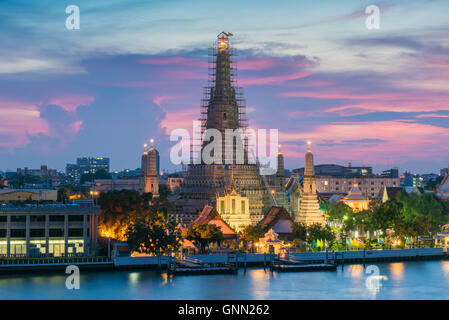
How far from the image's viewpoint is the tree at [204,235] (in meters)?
80.4

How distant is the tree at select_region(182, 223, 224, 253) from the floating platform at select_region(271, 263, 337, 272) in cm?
702

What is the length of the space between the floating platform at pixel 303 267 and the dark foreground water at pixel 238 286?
3.25 ft

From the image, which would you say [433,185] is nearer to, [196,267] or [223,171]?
Result: [223,171]

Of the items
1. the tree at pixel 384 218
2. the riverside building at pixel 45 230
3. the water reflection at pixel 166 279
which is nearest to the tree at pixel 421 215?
the tree at pixel 384 218

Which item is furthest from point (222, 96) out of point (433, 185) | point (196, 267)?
point (433, 185)

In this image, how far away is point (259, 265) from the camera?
262 ft

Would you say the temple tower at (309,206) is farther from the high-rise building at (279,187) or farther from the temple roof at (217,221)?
the high-rise building at (279,187)

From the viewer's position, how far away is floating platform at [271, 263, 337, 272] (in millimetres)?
76812

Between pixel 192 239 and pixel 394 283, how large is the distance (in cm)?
2030

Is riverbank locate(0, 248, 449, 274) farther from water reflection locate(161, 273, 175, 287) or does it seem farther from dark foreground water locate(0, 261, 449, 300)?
water reflection locate(161, 273, 175, 287)

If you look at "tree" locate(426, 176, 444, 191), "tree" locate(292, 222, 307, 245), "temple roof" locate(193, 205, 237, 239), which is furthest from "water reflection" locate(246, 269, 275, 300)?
"tree" locate(426, 176, 444, 191)

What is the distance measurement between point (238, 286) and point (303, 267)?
36.5 feet
